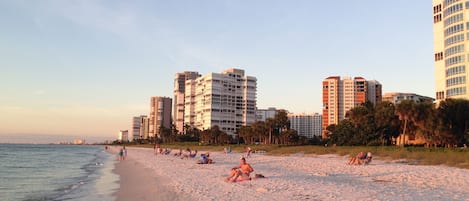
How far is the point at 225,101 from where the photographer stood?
186 metres

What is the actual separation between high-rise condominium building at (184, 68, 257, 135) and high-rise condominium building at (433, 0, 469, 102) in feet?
345

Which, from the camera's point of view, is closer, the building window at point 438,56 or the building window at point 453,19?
the building window at point 453,19

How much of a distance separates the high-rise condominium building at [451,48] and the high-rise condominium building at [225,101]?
4146 inches

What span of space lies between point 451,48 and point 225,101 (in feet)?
375

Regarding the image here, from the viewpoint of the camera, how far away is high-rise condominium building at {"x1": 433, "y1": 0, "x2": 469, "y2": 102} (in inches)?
3236

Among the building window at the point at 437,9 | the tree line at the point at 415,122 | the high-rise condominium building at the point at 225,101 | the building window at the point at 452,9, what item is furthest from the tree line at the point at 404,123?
the high-rise condominium building at the point at 225,101

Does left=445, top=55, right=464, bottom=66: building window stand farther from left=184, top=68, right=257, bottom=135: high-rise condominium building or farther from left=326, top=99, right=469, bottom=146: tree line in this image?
left=184, top=68, right=257, bottom=135: high-rise condominium building

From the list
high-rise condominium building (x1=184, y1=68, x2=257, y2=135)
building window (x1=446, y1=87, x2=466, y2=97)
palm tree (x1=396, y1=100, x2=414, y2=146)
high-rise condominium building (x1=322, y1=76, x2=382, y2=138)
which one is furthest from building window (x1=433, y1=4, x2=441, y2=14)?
high-rise condominium building (x1=184, y1=68, x2=257, y2=135)

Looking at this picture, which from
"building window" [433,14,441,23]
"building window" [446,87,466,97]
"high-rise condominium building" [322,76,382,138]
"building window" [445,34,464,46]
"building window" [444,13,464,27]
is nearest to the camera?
"building window" [446,87,466,97]

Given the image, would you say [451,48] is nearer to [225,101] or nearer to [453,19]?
[453,19]

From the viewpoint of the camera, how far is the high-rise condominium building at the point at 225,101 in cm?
18262

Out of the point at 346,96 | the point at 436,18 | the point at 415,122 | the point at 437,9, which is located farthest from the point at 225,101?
the point at 415,122

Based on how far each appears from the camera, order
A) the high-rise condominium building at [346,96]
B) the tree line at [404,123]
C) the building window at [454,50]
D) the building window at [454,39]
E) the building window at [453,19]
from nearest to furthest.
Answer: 1. the tree line at [404,123]
2. the building window at [454,50]
3. the building window at [454,39]
4. the building window at [453,19]
5. the high-rise condominium building at [346,96]

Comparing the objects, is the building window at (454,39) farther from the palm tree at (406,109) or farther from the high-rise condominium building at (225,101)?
the high-rise condominium building at (225,101)
